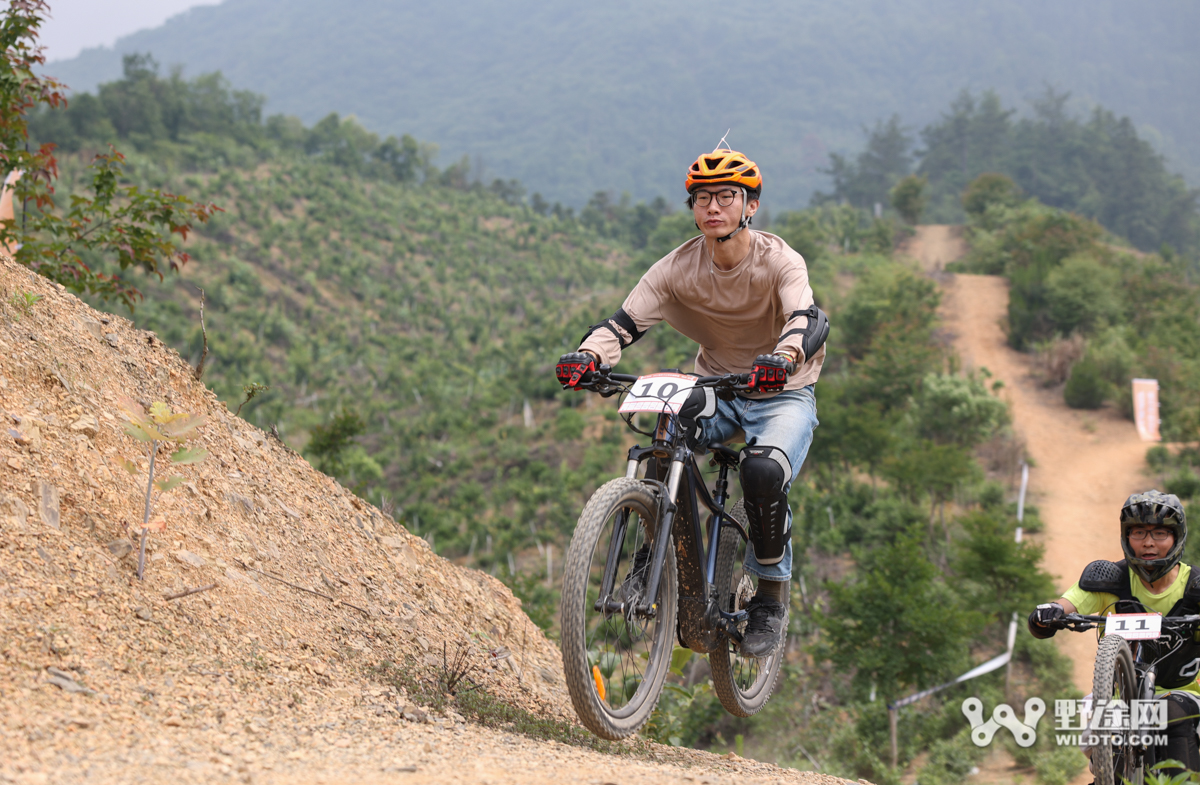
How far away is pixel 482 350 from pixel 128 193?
51957 millimetres

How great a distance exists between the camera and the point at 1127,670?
12.8ft

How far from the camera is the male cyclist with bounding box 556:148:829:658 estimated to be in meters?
4.13

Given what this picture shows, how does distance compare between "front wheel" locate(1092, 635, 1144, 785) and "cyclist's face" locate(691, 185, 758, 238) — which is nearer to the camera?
"front wheel" locate(1092, 635, 1144, 785)

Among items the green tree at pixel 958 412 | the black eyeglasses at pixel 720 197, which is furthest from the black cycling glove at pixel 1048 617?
the green tree at pixel 958 412

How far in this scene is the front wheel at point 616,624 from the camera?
346cm

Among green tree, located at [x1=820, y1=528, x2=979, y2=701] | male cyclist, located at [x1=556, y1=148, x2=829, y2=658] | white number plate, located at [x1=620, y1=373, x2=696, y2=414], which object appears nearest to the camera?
white number plate, located at [x1=620, y1=373, x2=696, y2=414]

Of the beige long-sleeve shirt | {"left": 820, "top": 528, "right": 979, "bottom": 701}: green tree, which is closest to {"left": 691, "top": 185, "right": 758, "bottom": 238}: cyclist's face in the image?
the beige long-sleeve shirt

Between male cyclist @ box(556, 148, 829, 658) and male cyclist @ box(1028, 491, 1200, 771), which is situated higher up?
male cyclist @ box(556, 148, 829, 658)

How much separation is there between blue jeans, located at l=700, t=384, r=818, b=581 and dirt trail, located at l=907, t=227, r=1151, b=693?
50.4 ft

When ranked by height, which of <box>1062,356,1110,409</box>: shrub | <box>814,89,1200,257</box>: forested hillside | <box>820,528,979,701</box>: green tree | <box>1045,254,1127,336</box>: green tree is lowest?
<box>820,528,979,701</box>: green tree

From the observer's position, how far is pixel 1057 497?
88.1 ft

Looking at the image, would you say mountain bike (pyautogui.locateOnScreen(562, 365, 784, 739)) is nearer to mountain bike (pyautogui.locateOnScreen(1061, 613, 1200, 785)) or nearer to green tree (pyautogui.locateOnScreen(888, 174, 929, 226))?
mountain bike (pyautogui.locateOnScreen(1061, 613, 1200, 785))

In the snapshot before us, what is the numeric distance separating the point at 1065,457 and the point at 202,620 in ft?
101

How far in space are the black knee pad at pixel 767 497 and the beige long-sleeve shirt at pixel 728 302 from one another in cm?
45
